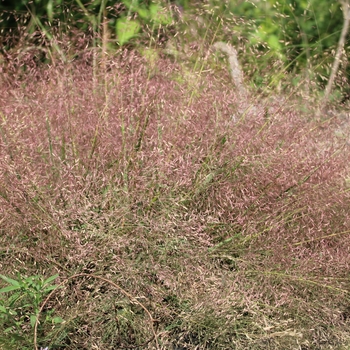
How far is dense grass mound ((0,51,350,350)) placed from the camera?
1.96 meters

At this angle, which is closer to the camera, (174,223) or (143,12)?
(174,223)

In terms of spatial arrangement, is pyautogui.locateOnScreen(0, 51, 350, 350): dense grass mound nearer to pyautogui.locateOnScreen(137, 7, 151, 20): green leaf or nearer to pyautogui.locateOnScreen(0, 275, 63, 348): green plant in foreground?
pyautogui.locateOnScreen(0, 275, 63, 348): green plant in foreground

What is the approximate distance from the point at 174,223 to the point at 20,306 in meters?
0.54

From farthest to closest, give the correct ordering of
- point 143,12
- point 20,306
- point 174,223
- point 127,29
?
1. point 143,12
2. point 127,29
3. point 174,223
4. point 20,306

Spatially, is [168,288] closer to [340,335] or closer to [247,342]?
[247,342]

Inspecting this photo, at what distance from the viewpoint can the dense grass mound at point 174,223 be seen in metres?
1.96

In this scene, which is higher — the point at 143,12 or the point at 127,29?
the point at 127,29

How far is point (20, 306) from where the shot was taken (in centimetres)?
189

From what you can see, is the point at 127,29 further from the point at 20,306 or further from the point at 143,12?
the point at 20,306

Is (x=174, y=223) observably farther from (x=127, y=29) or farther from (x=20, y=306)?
(x=127, y=29)

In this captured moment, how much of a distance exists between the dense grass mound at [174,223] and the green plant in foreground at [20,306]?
1 cm

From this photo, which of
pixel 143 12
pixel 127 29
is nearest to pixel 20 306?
pixel 127 29

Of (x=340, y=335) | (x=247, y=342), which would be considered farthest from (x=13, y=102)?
(x=340, y=335)

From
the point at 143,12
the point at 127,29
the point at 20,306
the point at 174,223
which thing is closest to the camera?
the point at 20,306
